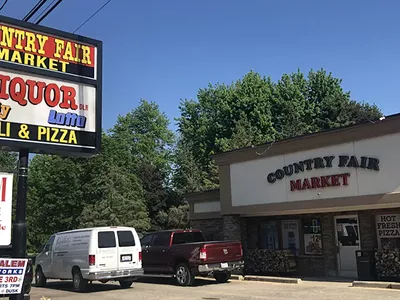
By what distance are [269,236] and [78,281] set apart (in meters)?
8.37

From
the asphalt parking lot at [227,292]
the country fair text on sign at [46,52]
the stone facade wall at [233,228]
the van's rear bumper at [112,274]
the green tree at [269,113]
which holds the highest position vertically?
the green tree at [269,113]

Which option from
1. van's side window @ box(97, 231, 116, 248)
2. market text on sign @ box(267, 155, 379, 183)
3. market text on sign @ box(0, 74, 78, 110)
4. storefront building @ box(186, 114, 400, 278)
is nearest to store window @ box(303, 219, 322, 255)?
storefront building @ box(186, 114, 400, 278)

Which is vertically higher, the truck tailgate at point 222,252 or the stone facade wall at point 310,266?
the truck tailgate at point 222,252

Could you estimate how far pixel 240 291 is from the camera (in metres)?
14.9

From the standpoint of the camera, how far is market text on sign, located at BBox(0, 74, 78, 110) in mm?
8242

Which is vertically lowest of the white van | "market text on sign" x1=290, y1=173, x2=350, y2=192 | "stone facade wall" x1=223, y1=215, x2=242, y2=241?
the white van

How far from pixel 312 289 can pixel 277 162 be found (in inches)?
219

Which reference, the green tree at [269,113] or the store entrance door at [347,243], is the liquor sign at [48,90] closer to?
the store entrance door at [347,243]

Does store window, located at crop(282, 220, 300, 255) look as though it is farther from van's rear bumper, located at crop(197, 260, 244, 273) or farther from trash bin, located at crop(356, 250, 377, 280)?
trash bin, located at crop(356, 250, 377, 280)

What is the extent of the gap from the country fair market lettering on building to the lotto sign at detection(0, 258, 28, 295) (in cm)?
1188

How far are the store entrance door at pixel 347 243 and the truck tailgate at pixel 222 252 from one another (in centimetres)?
388

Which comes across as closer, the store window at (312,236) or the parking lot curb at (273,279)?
the parking lot curb at (273,279)

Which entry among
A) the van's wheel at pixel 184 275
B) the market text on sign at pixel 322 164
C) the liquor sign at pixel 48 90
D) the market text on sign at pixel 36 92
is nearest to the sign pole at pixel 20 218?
the liquor sign at pixel 48 90

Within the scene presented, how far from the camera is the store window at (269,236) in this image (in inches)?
816
